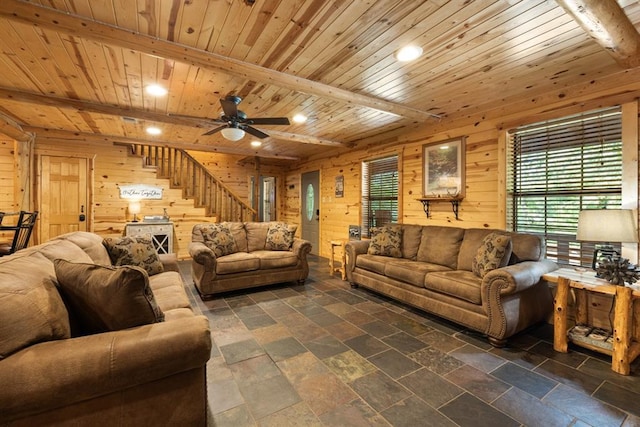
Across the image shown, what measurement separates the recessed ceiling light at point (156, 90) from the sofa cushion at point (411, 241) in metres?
3.45

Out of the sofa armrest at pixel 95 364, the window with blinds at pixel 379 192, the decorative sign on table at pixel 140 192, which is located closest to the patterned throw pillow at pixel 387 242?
the window with blinds at pixel 379 192

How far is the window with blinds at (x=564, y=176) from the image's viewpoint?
2613mm

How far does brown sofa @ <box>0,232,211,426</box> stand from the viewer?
3.42ft

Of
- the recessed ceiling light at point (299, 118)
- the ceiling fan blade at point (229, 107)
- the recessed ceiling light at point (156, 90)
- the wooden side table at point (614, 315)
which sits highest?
the recessed ceiling light at point (299, 118)

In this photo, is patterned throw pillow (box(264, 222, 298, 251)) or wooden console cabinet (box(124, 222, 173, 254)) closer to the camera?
patterned throw pillow (box(264, 222, 298, 251))

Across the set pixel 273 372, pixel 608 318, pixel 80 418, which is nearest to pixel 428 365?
pixel 273 372

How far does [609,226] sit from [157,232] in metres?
6.43

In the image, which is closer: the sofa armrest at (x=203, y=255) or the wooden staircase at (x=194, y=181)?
the sofa armrest at (x=203, y=255)

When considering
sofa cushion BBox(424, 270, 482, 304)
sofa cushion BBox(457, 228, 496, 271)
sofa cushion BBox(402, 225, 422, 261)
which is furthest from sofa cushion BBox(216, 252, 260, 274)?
sofa cushion BBox(457, 228, 496, 271)

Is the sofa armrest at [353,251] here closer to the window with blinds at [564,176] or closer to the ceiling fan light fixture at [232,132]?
the window with blinds at [564,176]

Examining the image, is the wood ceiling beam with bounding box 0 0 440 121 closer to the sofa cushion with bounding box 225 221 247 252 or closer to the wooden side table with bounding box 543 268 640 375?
the sofa cushion with bounding box 225 221 247 252

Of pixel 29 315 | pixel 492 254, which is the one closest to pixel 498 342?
pixel 492 254

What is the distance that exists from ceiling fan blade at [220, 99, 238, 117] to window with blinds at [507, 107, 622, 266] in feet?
10.2

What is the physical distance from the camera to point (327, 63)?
2447 mm
